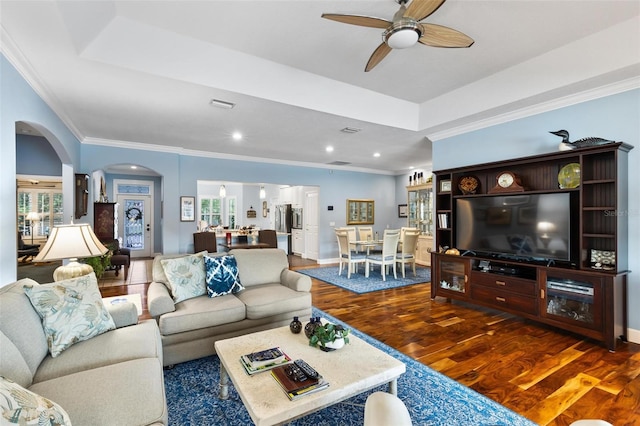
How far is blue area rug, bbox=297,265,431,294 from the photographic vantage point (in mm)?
5285

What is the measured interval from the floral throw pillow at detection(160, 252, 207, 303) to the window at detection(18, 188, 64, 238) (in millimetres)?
6441

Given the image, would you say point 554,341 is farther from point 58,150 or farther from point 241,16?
point 58,150

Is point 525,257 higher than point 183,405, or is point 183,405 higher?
point 525,257

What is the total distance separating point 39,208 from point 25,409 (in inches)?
355

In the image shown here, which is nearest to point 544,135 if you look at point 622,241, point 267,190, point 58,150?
point 622,241

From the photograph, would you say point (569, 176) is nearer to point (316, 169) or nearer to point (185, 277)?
point (185, 277)

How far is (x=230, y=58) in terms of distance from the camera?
3.12m

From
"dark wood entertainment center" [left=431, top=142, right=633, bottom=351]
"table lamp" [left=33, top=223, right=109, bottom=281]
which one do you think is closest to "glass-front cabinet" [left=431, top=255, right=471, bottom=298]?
"dark wood entertainment center" [left=431, top=142, right=633, bottom=351]

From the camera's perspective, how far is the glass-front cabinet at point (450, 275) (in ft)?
13.6

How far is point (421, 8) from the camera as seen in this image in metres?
2.00

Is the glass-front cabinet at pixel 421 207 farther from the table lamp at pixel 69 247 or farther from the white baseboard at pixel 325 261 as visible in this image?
the table lamp at pixel 69 247

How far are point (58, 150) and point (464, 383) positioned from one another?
5.51m

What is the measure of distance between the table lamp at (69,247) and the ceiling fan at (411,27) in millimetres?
2483

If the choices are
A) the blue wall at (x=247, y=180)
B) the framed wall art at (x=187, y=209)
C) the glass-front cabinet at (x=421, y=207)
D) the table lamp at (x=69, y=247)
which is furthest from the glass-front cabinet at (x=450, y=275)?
the framed wall art at (x=187, y=209)
